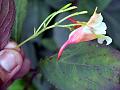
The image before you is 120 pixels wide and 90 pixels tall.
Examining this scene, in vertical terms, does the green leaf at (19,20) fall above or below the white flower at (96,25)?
below

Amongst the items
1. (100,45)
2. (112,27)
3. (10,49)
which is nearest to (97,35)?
(100,45)

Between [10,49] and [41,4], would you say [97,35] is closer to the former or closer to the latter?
[10,49]

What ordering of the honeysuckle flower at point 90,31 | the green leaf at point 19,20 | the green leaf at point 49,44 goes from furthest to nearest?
the green leaf at point 49,44 < the green leaf at point 19,20 < the honeysuckle flower at point 90,31

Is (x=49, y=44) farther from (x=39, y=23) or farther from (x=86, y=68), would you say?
(x=86, y=68)

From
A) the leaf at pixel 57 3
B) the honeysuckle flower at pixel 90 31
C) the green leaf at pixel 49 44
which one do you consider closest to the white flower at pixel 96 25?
the honeysuckle flower at pixel 90 31

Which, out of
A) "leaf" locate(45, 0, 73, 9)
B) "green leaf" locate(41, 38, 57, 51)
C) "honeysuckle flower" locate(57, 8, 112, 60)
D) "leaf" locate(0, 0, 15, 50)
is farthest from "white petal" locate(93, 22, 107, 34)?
"green leaf" locate(41, 38, 57, 51)

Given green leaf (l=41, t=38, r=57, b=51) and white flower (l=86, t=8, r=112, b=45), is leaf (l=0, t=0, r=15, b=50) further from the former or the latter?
green leaf (l=41, t=38, r=57, b=51)

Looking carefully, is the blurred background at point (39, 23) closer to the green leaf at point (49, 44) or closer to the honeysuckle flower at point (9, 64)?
the green leaf at point (49, 44)
